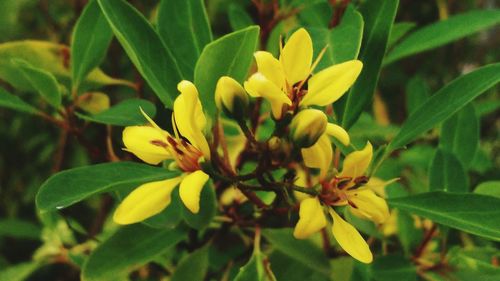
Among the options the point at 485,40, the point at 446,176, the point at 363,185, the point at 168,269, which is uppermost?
the point at 363,185

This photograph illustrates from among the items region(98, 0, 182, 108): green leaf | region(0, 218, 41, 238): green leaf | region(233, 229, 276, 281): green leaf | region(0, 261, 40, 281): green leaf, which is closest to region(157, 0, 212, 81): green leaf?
region(98, 0, 182, 108): green leaf

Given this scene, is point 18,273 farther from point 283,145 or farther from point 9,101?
point 283,145

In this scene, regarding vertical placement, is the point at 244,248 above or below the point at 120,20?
below

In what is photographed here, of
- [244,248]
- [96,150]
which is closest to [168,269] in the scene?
[244,248]

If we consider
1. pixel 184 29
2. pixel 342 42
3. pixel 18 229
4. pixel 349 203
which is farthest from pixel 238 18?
pixel 18 229

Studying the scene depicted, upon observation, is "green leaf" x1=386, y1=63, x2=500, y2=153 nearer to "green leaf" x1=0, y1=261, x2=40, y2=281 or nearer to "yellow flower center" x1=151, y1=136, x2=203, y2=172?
"yellow flower center" x1=151, y1=136, x2=203, y2=172

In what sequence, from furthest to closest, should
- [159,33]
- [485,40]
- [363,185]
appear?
[485,40], [159,33], [363,185]

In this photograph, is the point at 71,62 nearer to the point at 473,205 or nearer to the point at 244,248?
the point at 244,248
